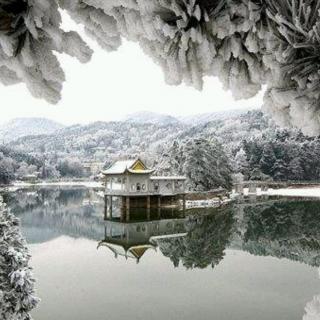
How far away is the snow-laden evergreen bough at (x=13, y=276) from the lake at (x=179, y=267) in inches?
166

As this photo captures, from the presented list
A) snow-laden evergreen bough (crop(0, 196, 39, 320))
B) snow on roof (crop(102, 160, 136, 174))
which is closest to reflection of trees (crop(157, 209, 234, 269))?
snow on roof (crop(102, 160, 136, 174))

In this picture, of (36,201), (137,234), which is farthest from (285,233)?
(36,201)

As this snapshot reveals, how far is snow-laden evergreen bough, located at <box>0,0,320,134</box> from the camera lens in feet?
4.16

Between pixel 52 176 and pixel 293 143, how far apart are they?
74.2 metres

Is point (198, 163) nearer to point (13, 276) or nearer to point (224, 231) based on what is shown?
point (224, 231)

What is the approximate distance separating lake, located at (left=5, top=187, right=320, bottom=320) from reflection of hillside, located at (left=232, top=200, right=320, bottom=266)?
0.06 m

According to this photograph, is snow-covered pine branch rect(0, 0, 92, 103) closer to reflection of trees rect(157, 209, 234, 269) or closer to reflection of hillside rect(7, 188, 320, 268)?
reflection of trees rect(157, 209, 234, 269)

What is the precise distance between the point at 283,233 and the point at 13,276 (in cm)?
1940

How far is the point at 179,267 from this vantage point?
16984 millimetres

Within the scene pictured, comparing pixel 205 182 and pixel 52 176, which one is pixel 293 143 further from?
pixel 52 176

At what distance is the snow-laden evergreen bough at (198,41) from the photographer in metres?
1.27

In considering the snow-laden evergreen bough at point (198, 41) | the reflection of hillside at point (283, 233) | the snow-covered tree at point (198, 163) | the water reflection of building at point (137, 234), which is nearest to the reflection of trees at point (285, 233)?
the reflection of hillside at point (283, 233)

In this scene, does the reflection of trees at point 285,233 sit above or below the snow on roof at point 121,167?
below

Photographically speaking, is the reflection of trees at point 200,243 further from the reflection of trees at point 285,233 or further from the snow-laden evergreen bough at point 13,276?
the snow-laden evergreen bough at point 13,276
